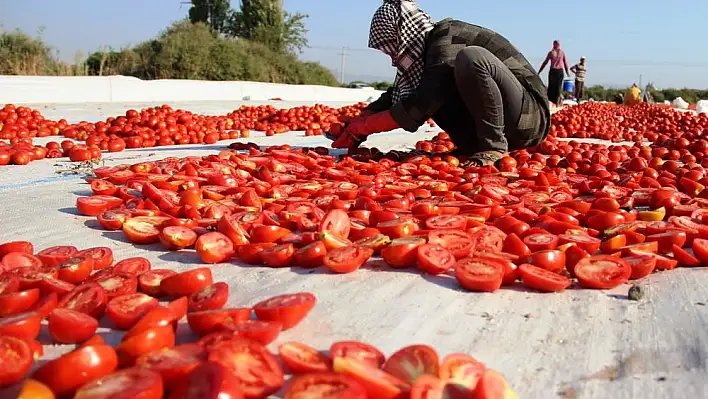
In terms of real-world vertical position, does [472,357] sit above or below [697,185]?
below

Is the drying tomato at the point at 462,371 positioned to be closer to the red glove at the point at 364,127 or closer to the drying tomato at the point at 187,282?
the drying tomato at the point at 187,282

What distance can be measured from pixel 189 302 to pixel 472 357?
0.73m

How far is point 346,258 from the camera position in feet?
6.14

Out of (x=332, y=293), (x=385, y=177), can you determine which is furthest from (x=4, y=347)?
(x=385, y=177)

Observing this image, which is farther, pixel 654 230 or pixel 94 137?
pixel 94 137

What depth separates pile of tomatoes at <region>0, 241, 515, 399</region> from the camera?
1.05m

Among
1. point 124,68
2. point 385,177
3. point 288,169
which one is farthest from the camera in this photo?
point 124,68

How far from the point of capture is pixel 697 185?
9.57 feet

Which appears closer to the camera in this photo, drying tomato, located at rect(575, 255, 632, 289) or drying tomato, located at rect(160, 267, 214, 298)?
drying tomato, located at rect(160, 267, 214, 298)

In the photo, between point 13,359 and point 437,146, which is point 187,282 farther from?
point 437,146

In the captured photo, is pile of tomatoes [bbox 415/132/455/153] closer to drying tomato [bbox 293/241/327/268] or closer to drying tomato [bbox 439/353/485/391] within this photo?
drying tomato [bbox 293/241/327/268]

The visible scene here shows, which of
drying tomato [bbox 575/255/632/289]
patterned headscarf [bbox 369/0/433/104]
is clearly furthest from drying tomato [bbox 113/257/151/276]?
patterned headscarf [bbox 369/0/433/104]

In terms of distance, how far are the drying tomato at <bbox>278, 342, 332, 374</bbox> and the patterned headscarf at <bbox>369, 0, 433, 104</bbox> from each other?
286 cm

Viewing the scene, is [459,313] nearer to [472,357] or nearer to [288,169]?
[472,357]
